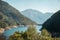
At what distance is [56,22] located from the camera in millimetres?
177750

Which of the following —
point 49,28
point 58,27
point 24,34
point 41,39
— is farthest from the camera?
point 49,28

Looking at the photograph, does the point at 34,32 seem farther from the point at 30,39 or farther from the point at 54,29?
the point at 54,29

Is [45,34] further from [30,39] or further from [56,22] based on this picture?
[56,22]

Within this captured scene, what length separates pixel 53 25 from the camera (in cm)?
17800

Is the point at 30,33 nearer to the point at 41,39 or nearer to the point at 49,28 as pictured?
the point at 41,39

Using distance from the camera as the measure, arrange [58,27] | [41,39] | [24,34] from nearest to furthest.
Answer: [41,39] → [24,34] → [58,27]

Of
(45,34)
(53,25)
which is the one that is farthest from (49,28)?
(45,34)

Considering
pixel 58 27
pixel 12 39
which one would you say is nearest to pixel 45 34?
pixel 12 39

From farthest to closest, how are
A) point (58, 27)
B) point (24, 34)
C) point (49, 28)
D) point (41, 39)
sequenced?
point (49, 28), point (58, 27), point (24, 34), point (41, 39)

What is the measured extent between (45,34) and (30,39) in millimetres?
6783

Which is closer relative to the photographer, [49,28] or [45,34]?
[45,34]

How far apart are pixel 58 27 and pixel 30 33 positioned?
107 meters

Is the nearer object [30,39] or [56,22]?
[30,39]

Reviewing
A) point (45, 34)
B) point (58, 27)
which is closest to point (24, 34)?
point (45, 34)
